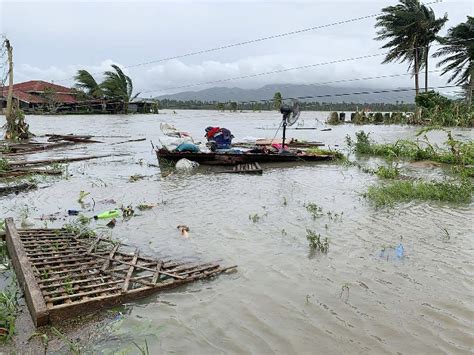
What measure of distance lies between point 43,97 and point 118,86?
8.86 m

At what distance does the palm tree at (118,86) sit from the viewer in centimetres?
5078

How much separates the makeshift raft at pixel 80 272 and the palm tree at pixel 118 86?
4798cm

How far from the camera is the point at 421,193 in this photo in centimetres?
830

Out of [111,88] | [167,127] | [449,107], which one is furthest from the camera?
[111,88]

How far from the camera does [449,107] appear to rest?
3344 centimetres

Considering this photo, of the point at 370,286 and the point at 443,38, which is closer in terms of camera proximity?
the point at 370,286

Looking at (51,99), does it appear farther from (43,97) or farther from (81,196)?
(81,196)

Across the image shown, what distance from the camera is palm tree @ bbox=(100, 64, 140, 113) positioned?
50.8 meters

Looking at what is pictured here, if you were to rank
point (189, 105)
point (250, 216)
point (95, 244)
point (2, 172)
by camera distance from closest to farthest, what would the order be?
point (95, 244)
point (250, 216)
point (2, 172)
point (189, 105)

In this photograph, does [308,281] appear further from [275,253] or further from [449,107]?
[449,107]

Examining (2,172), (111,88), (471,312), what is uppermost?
(111,88)

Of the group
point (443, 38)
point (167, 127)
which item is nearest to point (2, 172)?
point (167, 127)

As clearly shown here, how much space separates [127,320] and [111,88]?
50957 millimetres

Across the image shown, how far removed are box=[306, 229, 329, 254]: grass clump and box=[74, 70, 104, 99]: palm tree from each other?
165 ft
